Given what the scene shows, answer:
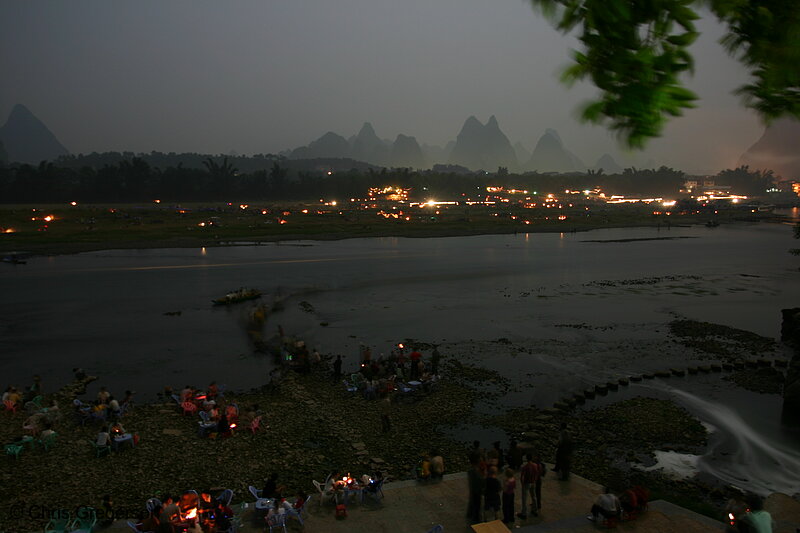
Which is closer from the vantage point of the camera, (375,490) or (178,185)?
Answer: (375,490)

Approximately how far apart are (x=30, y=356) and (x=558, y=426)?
2233 centimetres

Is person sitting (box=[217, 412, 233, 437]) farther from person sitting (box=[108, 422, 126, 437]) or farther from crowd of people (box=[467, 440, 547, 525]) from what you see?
crowd of people (box=[467, 440, 547, 525])

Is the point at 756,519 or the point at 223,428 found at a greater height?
the point at 756,519

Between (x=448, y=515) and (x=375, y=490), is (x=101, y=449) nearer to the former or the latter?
(x=375, y=490)

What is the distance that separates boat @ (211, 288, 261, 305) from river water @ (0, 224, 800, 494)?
2.66 ft

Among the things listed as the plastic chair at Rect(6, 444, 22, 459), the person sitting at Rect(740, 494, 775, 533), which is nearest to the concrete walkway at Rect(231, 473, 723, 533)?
the person sitting at Rect(740, 494, 775, 533)

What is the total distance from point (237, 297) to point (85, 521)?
26120mm

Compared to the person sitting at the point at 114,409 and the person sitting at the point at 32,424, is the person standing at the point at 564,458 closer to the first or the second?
the person sitting at the point at 114,409

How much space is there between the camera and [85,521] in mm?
8648

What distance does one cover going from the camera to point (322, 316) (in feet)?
99.5

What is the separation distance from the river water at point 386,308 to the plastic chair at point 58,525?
949 cm

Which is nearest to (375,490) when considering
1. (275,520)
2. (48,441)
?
(275,520)

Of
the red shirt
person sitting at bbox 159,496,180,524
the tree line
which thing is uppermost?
the tree line

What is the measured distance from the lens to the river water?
70.6 ft
